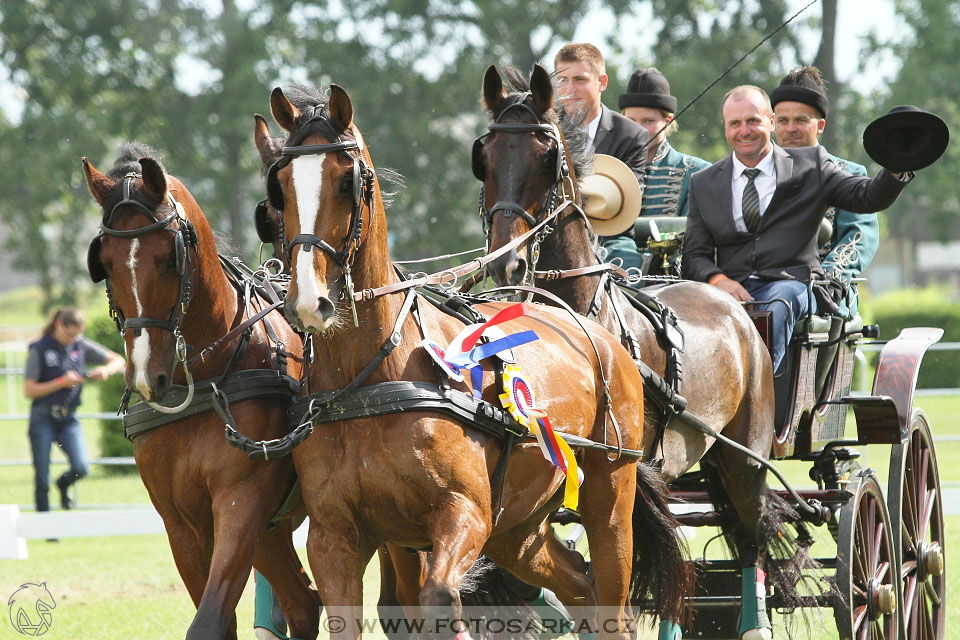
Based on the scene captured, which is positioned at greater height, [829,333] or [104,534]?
[829,333]

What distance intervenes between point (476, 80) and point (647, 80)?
16.5 meters

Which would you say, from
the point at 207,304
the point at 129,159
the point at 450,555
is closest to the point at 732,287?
the point at 207,304

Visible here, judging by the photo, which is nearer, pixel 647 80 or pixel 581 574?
pixel 581 574

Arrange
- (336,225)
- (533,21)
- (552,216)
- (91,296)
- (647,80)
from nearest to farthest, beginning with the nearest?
1. (336,225)
2. (552,216)
3. (647,80)
4. (533,21)
5. (91,296)

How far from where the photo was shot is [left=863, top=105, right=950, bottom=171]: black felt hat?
4.69 meters

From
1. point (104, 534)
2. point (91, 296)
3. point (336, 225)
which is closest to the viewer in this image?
point (336, 225)

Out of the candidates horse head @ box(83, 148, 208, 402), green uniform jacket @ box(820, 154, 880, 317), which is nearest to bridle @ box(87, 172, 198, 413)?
horse head @ box(83, 148, 208, 402)

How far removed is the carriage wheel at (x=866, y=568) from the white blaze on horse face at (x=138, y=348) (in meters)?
2.69

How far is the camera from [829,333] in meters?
5.59

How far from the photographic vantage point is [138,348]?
353cm

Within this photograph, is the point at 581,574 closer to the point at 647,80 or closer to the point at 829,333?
the point at 829,333

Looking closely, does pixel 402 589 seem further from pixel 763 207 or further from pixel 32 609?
pixel 32 609

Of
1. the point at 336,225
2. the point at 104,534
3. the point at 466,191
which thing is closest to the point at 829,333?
the point at 336,225

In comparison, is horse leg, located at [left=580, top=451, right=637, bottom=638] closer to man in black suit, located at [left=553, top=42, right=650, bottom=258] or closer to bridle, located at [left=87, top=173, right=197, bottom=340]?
bridle, located at [left=87, top=173, right=197, bottom=340]
